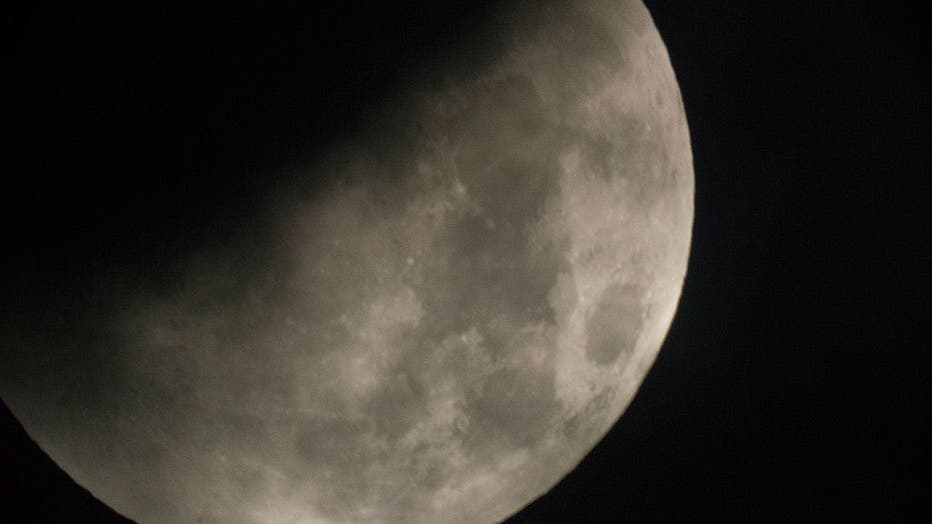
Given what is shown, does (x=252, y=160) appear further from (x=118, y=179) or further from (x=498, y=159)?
(x=498, y=159)

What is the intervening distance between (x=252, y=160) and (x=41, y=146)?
486 millimetres

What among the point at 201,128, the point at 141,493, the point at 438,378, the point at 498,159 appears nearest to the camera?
the point at 201,128

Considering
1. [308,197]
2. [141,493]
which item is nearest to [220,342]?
[308,197]

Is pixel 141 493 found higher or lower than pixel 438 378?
lower

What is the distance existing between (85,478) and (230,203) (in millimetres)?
1059

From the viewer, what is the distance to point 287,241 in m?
1.58

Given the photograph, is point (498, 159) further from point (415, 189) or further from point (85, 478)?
point (85, 478)

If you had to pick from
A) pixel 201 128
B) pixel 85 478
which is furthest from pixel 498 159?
pixel 85 478

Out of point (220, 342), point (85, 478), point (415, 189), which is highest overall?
point (415, 189)

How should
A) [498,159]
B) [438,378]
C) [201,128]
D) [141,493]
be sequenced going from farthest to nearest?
[141,493]
[438,378]
[498,159]
[201,128]

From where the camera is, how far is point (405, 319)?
1682mm

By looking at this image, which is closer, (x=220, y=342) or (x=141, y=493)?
(x=220, y=342)

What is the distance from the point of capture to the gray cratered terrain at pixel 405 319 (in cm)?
161

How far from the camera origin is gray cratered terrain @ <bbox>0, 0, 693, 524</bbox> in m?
1.61
